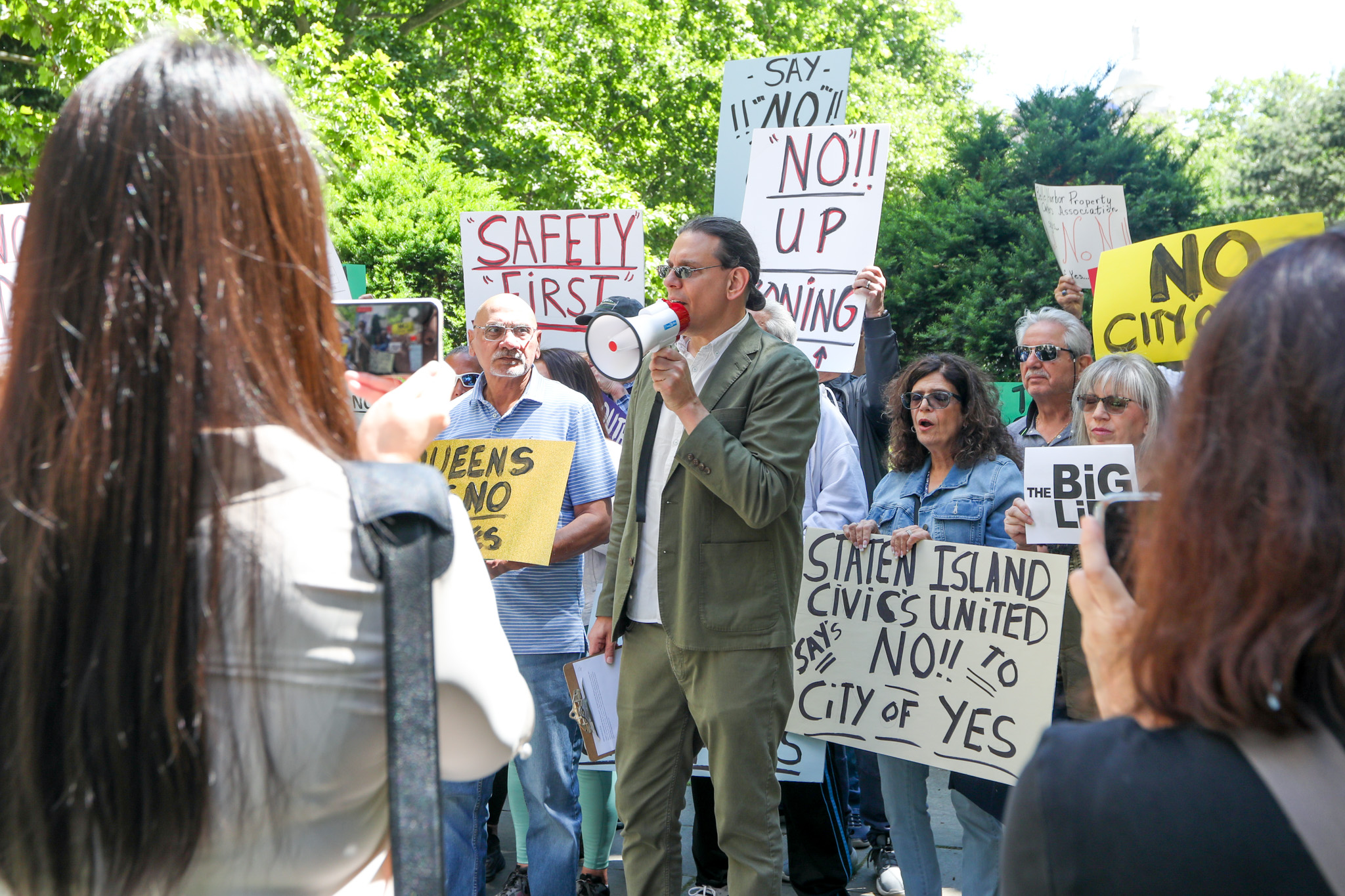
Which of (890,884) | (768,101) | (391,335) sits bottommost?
(890,884)

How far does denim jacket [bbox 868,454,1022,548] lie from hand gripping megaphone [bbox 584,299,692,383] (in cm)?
135

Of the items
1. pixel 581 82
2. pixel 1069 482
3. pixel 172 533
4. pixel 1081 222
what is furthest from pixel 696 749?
pixel 581 82

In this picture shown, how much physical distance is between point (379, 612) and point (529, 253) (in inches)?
174

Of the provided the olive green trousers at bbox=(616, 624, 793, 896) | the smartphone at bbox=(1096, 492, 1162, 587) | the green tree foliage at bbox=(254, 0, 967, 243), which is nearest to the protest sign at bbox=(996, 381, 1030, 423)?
the olive green trousers at bbox=(616, 624, 793, 896)

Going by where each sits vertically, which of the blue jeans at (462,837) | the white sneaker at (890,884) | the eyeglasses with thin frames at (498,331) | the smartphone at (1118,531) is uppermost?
the smartphone at (1118,531)

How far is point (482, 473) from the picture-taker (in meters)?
3.63

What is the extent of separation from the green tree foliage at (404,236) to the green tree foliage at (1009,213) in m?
5.86

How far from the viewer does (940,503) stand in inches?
148

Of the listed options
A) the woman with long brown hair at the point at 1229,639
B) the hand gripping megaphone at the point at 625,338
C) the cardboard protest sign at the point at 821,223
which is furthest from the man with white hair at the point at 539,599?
the woman with long brown hair at the point at 1229,639

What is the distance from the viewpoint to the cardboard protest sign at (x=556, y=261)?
525cm

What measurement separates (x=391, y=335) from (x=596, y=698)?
4.99 ft

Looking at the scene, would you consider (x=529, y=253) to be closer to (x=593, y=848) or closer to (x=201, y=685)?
(x=593, y=848)

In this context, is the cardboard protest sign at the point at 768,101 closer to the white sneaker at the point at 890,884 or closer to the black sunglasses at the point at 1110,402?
the black sunglasses at the point at 1110,402

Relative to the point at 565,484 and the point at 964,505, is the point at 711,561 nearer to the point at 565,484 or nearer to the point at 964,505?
the point at 565,484
